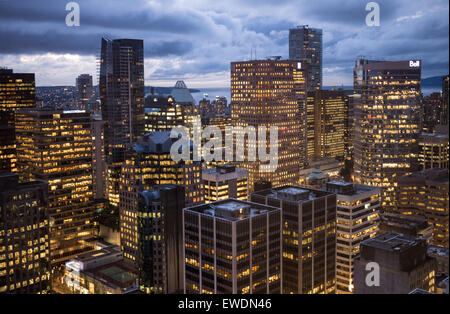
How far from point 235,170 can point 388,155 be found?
3594 centimetres

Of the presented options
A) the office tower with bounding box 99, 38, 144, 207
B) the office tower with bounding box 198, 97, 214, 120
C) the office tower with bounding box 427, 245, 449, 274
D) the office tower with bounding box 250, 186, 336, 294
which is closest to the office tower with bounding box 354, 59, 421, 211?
the office tower with bounding box 427, 245, 449, 274

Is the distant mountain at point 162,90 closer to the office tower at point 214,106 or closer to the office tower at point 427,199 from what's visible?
the office tower at point 214,106

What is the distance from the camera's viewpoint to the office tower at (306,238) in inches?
1907

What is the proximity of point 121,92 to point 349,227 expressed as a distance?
303 feet

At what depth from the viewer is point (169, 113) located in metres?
116

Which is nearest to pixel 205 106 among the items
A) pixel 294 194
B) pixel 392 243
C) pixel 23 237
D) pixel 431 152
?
pixel 431 152

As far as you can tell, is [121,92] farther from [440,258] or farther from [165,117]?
[440,258]

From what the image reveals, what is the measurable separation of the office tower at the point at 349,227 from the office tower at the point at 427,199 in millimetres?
12808

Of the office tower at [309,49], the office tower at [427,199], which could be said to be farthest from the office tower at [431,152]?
the office tower at [309,49]

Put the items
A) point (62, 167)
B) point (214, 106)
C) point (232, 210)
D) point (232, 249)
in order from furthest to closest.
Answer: point (214, 106), point (62, 167), point (232, 210), point (232, 249)

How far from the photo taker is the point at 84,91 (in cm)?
15488

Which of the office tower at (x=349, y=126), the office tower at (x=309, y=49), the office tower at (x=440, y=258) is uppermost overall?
the office tower at (x=309, y=49)
